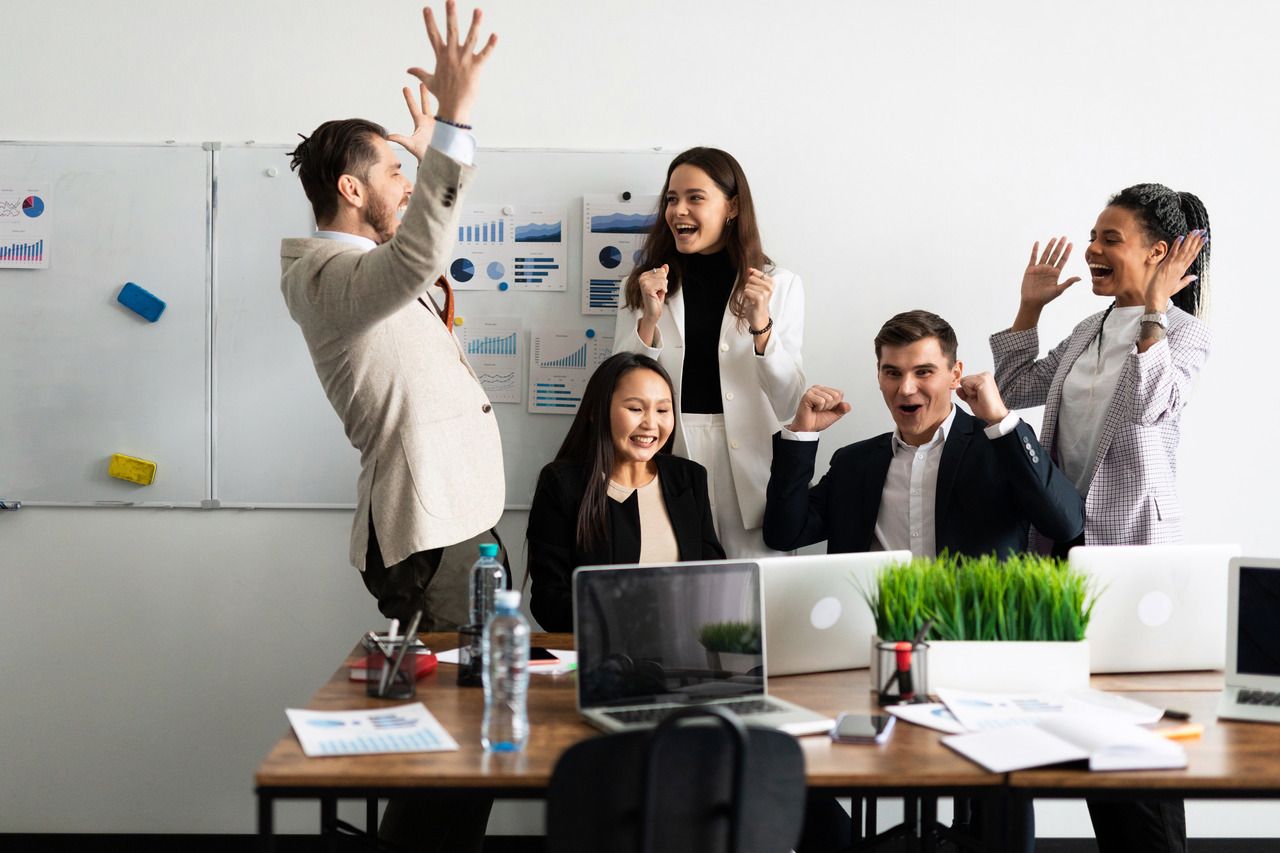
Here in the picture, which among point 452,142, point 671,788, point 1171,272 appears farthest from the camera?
point 1171,272

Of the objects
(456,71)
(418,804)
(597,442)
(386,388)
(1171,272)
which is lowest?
(418,804)

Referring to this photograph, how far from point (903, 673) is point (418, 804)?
114 cm

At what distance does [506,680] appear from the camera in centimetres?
173

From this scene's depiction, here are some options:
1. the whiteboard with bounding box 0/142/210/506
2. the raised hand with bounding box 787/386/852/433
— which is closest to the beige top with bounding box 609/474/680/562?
the raised hand with bounding box 787/386/852/433

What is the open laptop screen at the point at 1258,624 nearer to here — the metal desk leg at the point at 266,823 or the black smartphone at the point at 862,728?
the black smartphone at the point at 862,728

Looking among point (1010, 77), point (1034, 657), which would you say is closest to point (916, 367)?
point (1034, 657)

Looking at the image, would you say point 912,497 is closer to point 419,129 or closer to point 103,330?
point 419,129

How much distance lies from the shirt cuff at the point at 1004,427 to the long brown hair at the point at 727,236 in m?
0.75

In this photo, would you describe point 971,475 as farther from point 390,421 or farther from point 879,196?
point 390,421

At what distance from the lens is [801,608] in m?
2.17

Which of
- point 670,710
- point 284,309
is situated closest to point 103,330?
point 284,309

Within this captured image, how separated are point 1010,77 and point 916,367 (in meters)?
1.19

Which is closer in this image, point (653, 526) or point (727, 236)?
point (653, 526)

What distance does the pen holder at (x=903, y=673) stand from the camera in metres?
1.98
